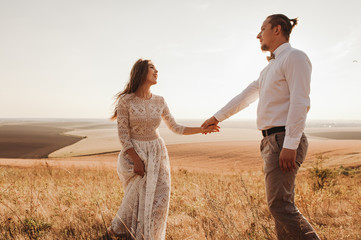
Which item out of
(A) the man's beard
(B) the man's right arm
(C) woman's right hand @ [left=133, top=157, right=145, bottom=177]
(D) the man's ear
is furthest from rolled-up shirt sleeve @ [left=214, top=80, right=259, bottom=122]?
→ (C) woman's right hand @ [left=133, top=157, right=145, bottom=177]

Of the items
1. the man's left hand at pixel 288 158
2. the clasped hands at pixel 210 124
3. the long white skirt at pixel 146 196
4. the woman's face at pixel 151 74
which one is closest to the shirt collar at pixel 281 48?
the man's left hand at pixel 288 158

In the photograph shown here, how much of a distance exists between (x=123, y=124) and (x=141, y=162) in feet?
1.90

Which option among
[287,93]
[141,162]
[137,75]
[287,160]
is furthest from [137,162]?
[287,93]

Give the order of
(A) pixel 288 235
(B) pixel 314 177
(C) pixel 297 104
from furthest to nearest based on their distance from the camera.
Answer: (B) pixel 314 177 < (A) pixel 288 235 < (C) pixel 297 104

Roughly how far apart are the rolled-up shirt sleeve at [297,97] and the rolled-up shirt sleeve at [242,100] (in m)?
0.91

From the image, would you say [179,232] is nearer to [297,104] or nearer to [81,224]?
[81,224]

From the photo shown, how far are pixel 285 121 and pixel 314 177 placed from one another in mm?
5617

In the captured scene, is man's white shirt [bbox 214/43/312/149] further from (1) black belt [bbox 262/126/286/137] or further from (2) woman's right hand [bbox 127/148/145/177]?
(2) woman's right hand [bbox 127/148/145/177]

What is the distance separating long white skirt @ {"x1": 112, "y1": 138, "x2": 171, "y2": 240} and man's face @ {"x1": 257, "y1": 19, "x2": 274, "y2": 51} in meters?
1.90

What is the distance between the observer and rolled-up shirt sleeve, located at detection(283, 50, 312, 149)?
2.15 meters

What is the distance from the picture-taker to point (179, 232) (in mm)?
3299

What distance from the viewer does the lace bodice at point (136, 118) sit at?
3.20 m

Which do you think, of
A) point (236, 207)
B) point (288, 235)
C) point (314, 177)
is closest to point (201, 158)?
point (314, 177)

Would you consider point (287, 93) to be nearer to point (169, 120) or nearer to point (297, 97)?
point (297, 97)
